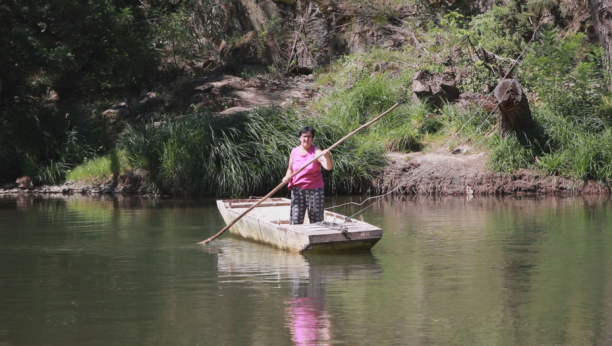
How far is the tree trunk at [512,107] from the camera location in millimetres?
17141

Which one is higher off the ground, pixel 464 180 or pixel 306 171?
pixel 306 171

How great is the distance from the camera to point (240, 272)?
1006 cm

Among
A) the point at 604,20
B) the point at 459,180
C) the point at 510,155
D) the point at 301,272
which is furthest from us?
the point at 604,20

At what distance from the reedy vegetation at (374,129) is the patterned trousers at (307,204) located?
6.94 m

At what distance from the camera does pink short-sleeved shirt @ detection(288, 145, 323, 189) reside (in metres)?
11.4

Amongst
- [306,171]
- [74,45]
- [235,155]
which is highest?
[74,45]

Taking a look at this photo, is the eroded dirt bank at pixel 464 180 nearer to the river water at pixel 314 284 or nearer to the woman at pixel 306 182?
the river water at pixel 314 284

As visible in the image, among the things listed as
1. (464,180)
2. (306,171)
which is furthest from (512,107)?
(306,171)

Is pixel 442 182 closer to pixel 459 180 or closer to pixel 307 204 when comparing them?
pixel 459 180

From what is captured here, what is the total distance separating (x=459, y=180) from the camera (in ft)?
60.8

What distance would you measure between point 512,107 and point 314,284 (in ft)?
32.2

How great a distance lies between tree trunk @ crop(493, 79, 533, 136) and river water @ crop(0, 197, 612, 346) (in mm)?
3164

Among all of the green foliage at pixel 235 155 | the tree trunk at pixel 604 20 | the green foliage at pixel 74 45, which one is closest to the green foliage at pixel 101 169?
the green foliage at pixel 235 155

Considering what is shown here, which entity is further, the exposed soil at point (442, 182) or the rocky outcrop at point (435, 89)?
the rocky outcrop at point (435, 89)
